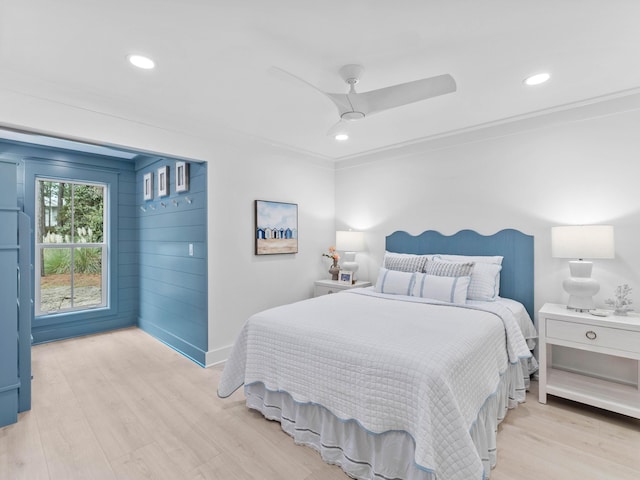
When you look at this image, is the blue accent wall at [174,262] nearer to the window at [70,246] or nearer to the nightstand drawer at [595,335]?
the window at [70,246]

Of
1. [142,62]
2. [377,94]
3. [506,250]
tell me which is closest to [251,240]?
[142,62]

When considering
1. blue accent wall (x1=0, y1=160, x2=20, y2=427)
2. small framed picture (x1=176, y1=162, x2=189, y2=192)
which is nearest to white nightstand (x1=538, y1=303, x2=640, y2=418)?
small framed picture (x1=176, y1=162, x2=189, y2=192)

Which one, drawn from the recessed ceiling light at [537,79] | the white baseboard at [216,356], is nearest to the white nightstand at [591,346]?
the recessed ceiling light at [537,79]

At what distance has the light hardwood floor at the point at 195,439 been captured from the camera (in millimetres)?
1860

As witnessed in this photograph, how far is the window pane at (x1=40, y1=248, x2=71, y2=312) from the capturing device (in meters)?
4.17

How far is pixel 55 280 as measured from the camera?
426cm

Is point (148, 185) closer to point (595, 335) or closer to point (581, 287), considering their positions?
point (581, 287)

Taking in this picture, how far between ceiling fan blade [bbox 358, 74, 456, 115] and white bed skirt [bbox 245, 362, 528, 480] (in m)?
1.85

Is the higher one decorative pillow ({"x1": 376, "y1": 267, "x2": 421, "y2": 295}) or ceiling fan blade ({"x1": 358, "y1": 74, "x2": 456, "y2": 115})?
ceiling fan blade ({"x1": 358, "y1": 74, "x2": 456, "y2": 115})

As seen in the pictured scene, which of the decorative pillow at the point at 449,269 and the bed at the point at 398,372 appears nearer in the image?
the bed at the point at 398,372

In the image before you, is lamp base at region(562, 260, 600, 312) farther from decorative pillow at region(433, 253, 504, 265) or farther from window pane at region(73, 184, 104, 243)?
window pane at region(73, 184, 104, 243)

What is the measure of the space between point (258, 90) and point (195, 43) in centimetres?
67

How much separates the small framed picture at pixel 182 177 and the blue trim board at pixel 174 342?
169 cm

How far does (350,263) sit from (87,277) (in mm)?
3546
